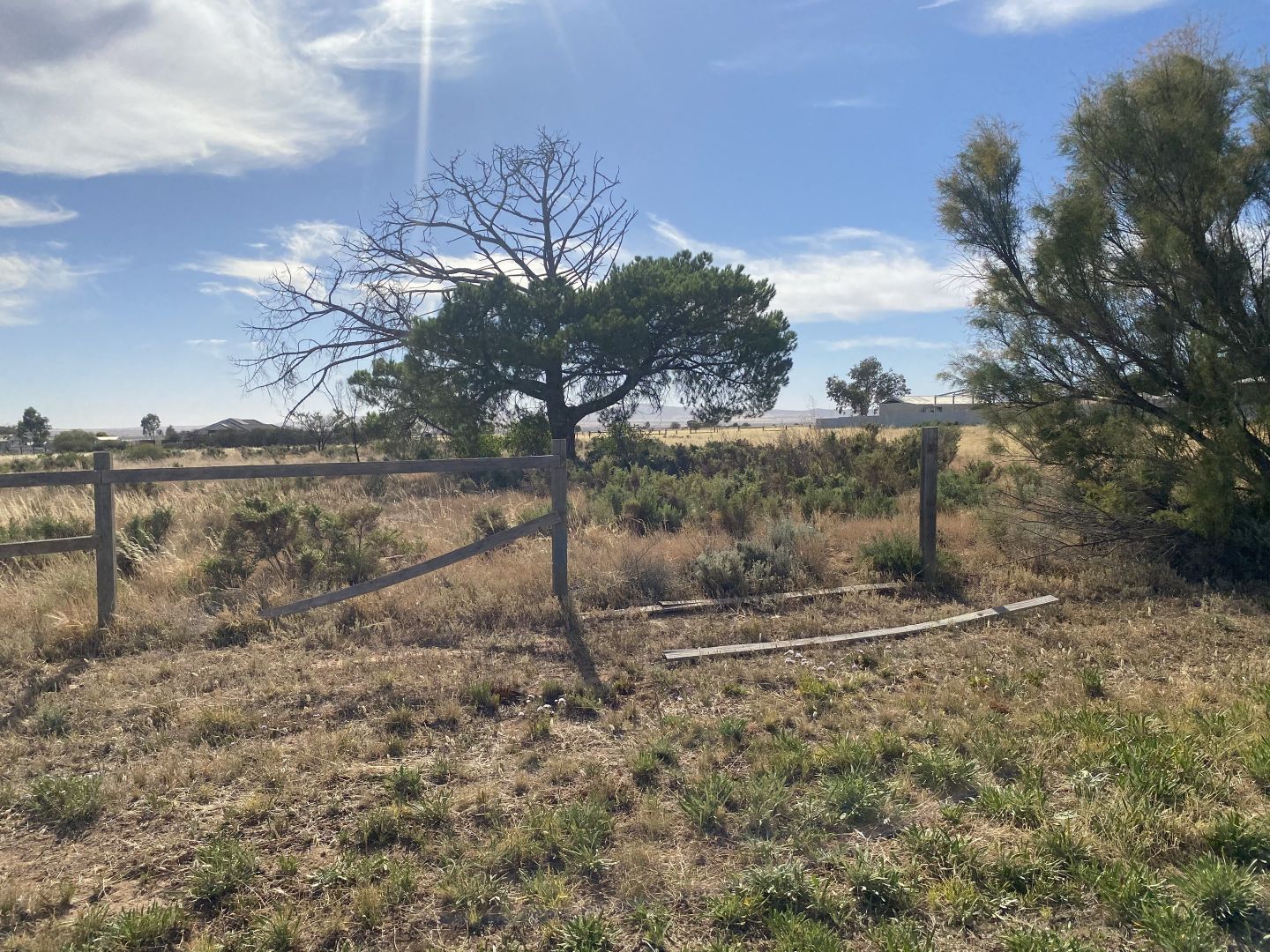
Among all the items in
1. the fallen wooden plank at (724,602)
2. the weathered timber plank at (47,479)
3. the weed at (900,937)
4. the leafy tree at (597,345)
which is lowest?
the weed at (900,937)

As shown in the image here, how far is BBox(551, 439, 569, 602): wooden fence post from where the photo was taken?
7398mm

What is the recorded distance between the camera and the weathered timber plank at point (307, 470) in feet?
22.5

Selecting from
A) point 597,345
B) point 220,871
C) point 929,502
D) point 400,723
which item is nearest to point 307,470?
point 400,723

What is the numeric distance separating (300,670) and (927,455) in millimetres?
6180

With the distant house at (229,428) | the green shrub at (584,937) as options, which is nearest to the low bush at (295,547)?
the green shrub at (584,937)

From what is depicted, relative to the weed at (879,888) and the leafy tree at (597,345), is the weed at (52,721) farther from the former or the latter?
the leafy tree at (597,345)

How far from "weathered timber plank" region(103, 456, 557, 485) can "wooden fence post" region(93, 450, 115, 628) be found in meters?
0.13

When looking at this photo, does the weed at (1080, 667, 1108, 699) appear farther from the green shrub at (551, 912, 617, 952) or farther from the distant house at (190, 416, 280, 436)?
the distant house at (190, 416, 280, 436)

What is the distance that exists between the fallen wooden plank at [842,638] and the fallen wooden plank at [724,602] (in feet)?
3.18

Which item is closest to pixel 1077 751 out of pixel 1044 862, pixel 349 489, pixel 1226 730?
pixel 1226 730

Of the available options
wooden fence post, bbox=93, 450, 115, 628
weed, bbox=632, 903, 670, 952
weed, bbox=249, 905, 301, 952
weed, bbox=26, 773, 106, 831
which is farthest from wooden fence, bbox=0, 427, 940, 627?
weed, bbox=632, 903, 670, 952

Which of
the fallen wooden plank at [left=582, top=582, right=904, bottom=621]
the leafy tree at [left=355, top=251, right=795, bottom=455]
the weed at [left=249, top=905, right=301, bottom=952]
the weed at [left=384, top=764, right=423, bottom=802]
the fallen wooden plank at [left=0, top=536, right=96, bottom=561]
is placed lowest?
the weed at [left=249, top=905, right=301, bottom=952]

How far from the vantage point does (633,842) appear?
3404 millimetres

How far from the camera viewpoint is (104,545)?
6.89m
